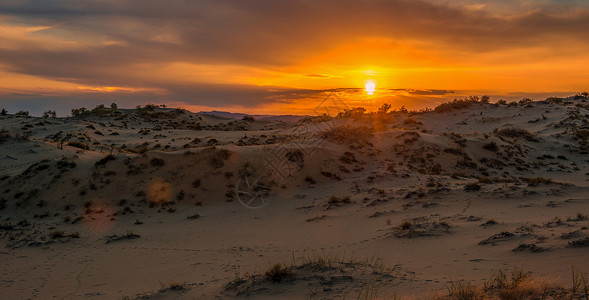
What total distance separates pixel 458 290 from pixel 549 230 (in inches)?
199

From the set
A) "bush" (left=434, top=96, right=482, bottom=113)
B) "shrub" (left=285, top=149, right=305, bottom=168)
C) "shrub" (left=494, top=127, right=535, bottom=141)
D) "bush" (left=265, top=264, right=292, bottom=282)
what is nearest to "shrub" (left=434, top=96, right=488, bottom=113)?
"bush" (left=434, top=96, right=482, bottom=113)

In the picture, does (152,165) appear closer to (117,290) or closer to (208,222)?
(208,222)

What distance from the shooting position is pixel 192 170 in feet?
61.8

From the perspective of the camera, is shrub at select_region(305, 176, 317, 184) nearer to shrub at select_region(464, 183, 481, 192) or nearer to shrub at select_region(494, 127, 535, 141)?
shrub at select_region(464, 183, 481, 192)

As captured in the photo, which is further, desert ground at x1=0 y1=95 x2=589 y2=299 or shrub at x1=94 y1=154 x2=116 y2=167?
shrub at x1=94 y1=154 x2=116 y2=167

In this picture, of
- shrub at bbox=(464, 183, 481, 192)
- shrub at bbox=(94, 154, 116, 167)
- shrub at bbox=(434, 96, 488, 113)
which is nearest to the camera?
shrub at bbox=(464, 183, 481, 192)

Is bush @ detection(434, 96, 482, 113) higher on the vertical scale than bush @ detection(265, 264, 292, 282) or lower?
higher

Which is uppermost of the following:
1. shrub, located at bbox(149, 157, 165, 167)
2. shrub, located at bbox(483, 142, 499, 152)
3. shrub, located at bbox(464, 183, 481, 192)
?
shrub, located at bbox(483, 142, 499, 152)

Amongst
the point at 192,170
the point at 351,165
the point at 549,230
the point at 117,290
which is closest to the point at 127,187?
the point at 192,170

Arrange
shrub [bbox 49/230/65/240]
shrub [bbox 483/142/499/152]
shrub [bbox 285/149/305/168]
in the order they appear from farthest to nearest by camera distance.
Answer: shrub [bbox 483/142/499/152]
shrub [bbox 285/149/305/168]
shrub [bbox 49/230/65/240]

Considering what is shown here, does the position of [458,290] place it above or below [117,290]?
above

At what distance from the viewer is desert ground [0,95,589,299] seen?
6.92m

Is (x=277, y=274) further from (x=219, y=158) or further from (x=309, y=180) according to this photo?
(x=219, y=158)

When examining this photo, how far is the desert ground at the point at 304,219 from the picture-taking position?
22.7ft
